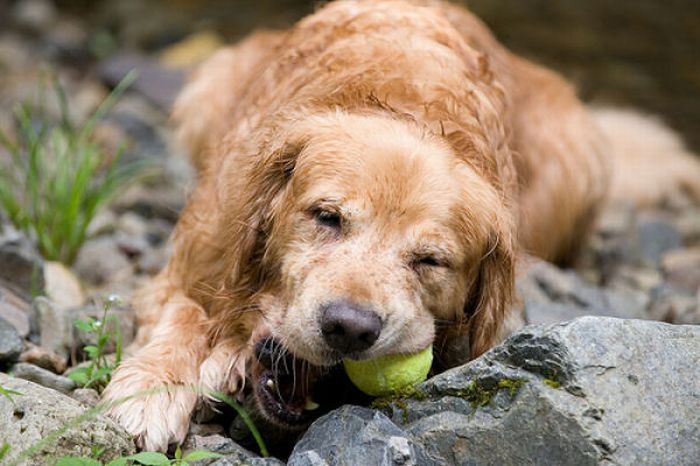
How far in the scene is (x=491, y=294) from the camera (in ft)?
11.8

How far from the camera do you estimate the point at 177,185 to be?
634 cm

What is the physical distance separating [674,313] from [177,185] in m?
3.15

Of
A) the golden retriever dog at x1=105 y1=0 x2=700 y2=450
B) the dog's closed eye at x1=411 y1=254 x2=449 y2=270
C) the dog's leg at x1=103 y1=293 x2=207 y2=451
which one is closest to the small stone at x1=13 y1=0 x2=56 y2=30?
the golden retriever dog at x1=105 y1=0 x2=700 y2=450

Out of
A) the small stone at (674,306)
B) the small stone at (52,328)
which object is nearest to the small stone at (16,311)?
the small stone at (52,328)

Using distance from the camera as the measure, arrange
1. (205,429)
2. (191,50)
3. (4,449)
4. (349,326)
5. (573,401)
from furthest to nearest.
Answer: (191,50) → (205,429) → (349,326) → (573,401) → (4,449)

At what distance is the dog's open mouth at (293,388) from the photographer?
329cm

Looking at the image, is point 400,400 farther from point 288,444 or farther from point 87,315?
point 87,315

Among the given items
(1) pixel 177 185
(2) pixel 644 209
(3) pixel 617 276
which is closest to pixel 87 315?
(1) pixel 177 185

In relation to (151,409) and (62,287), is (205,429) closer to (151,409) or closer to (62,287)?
(151,409)

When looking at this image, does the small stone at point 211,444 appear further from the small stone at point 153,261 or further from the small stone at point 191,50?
the small stone at point 191,50

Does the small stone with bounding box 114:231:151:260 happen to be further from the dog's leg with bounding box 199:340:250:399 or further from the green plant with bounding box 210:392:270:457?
the green plant with bounding box 210:392:270:457

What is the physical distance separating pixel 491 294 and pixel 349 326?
0.84m

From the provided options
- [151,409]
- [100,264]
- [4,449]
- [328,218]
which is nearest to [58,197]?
[100,264]

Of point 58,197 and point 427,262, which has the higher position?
point 427,262
